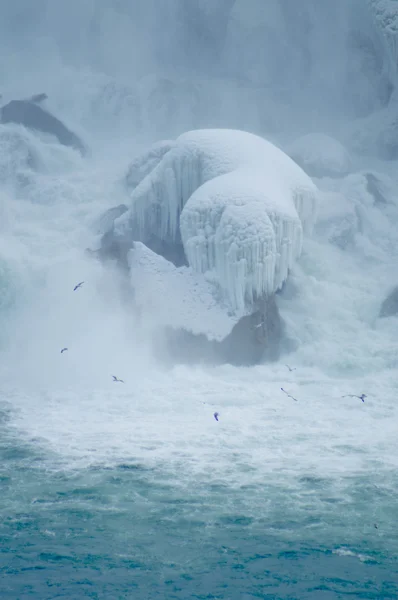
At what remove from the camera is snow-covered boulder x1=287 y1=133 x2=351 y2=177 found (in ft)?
109

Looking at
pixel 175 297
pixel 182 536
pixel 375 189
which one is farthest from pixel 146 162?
pixel 182 536

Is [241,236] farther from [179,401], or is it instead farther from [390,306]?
[390,306]

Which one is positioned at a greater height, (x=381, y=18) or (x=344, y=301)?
(x=381, y=18)

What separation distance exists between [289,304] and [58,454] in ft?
37.4

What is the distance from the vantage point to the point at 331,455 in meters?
17.1

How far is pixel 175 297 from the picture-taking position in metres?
24.3

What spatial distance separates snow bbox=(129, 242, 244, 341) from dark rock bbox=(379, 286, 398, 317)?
5574mm

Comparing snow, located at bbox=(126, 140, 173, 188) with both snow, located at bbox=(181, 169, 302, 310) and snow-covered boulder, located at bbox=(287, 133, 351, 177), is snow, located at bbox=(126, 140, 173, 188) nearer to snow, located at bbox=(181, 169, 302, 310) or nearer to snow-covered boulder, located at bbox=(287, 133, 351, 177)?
snow-covered boulder, located at bbox=(287, 133, 351, 177)

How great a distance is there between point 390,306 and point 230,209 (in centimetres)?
701

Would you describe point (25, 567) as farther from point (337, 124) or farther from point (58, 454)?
point (337, 124)

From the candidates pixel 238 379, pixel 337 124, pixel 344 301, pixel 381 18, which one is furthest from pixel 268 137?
pixel 238 379

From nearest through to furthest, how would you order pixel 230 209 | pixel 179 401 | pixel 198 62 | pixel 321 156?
1. pixel 179 401
2. pixel 230 209
3. pixel 321 156
4. pixel 198 62

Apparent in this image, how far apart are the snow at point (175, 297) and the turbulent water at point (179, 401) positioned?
665mm

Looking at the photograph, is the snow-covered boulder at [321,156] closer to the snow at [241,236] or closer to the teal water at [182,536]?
the snow at [241,236]
